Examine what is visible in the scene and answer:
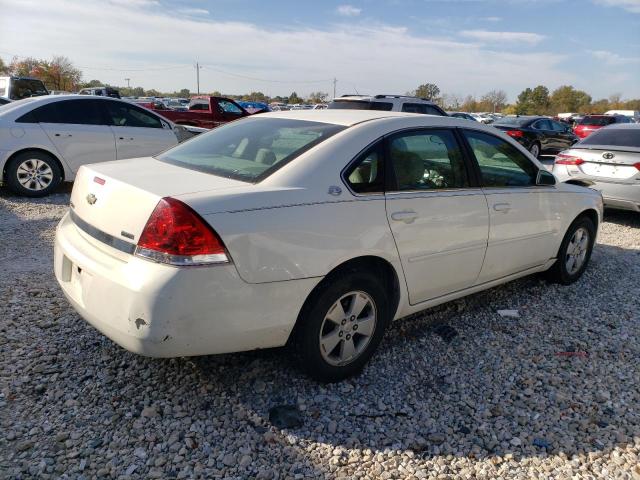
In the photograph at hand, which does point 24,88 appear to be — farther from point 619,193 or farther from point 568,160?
point 619,193

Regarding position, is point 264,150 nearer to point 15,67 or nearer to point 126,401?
point 126,401

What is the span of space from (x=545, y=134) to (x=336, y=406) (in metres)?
16.5

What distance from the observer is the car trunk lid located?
8.29 ft

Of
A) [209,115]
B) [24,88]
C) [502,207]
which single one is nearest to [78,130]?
[502,207]

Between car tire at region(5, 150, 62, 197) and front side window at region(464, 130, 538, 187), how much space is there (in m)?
6.55

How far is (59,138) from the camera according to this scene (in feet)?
25.6

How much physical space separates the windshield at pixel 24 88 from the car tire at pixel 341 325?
1888 cm

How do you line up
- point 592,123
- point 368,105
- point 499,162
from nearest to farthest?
1. point 499,162
2. point 368,105
3. point 592,123

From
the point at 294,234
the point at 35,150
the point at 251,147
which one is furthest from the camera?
the point at 35,150

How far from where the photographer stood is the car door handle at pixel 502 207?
379 cm

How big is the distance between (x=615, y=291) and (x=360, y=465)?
3.56m

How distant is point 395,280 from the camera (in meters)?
3.20

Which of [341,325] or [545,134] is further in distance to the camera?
[545,134]

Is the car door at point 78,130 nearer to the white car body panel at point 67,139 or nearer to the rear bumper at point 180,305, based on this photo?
the white car body panel at point 67,139
